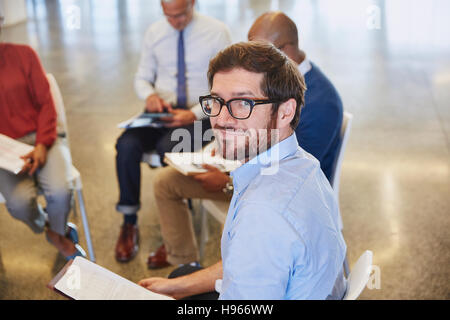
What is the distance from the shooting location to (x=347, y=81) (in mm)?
5816

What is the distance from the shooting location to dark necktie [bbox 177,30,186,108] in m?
3.13

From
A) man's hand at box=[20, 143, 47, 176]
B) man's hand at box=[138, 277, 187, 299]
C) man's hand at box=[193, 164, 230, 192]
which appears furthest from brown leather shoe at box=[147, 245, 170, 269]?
man's hand at box=[138, 277, 187, 299]

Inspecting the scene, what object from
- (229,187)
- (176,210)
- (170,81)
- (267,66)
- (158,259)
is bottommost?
(158,259)

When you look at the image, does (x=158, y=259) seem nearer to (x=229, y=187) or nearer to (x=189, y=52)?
(x=229, y=187)

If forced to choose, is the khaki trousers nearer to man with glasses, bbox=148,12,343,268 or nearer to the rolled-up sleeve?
man with glasses, bbox=148,12,343,268

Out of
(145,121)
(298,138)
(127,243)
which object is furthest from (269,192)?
(127,243)

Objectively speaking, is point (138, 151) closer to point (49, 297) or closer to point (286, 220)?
point (49, 297)

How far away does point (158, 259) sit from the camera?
2805 millimetres

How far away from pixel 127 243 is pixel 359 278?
5.93ft

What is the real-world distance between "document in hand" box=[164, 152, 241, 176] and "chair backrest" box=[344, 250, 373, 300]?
0.98m

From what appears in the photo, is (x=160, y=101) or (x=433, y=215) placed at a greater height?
(x=160, y=101)

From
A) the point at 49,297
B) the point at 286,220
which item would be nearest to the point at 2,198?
the point at 49,297

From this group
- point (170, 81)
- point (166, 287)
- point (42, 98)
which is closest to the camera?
point (166, 287)
